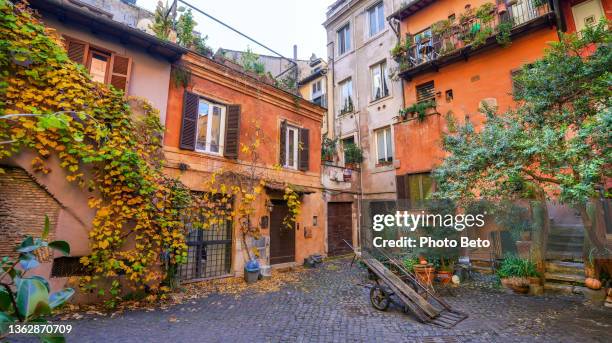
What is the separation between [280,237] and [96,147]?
A: 6294mm

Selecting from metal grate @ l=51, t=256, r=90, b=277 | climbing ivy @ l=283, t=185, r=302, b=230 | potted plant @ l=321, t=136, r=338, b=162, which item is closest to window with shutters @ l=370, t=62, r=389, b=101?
potted plant @ l=321, t=136, r=338, b=162

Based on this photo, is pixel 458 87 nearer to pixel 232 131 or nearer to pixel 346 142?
pixel 346 142

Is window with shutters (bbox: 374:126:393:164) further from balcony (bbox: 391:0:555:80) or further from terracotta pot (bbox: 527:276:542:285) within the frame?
terracotta pot (bbox: 527:276:542:285)

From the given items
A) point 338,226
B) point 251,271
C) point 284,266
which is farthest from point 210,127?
point 338,226

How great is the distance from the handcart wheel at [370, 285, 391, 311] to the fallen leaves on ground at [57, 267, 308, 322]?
2734 mm

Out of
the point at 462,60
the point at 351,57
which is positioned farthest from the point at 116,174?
the point at 351,57

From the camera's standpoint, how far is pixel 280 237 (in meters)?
10.5

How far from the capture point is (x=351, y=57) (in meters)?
16.7

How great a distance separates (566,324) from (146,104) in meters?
10.0

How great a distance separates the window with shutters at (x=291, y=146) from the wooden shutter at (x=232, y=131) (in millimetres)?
2305

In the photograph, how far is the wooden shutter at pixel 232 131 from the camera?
9.23m

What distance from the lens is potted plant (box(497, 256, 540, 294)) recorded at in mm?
7055

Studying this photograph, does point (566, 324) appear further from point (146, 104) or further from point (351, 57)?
point (351, 57)

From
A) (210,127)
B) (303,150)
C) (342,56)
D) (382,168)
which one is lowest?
(382,168)
